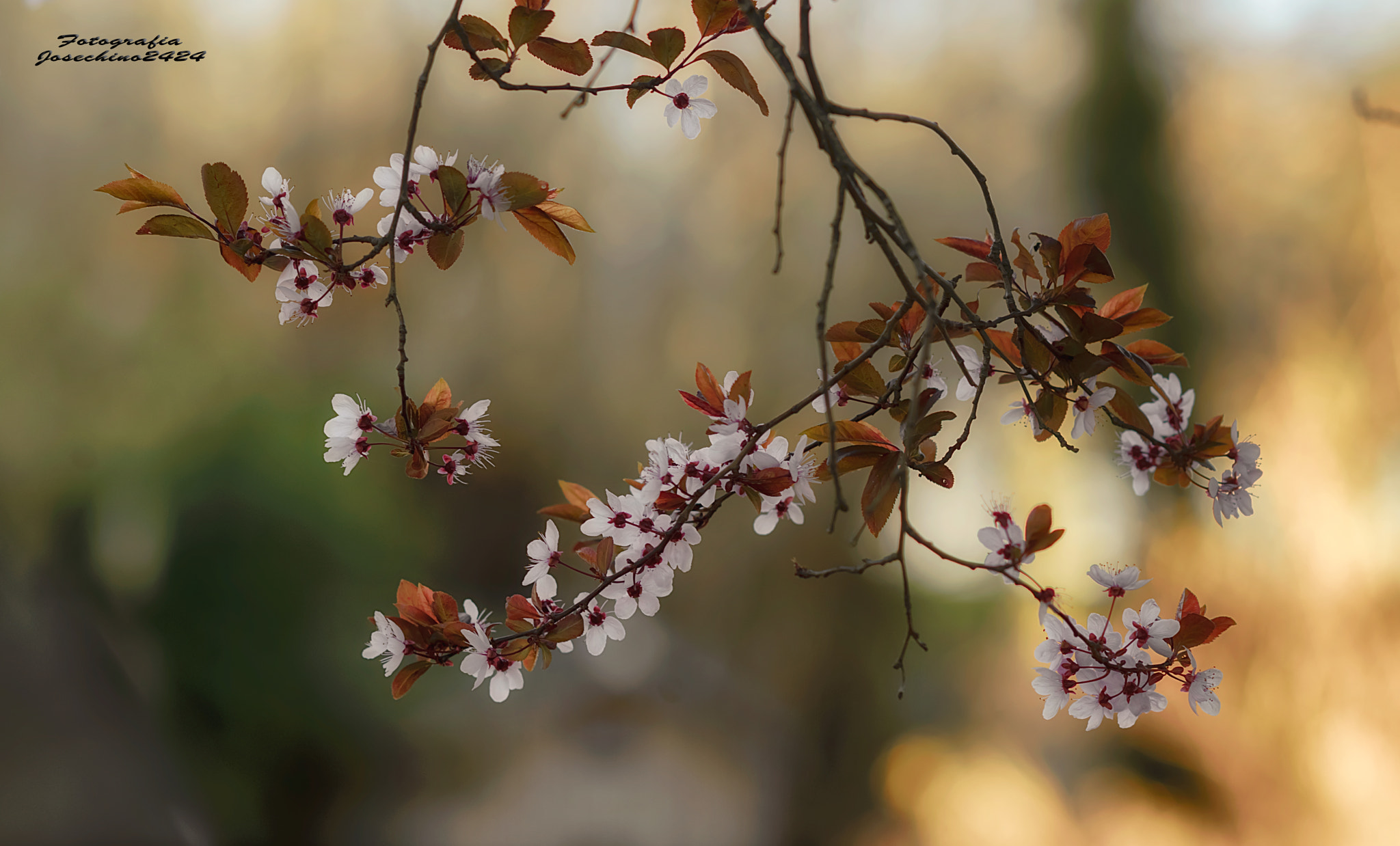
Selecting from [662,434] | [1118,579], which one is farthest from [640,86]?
[662,434]

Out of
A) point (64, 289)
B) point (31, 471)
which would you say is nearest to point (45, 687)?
point (31, 471)

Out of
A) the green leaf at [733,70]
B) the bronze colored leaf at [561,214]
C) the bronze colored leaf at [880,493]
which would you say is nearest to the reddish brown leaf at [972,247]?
the green leaf at [733,70]

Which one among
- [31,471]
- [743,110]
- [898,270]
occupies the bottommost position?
[31,471]

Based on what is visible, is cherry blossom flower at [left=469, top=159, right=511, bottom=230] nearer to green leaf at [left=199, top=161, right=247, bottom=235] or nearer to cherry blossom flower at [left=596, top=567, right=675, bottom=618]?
green leaf at [left=199, top=161, right=247, bottom=235]

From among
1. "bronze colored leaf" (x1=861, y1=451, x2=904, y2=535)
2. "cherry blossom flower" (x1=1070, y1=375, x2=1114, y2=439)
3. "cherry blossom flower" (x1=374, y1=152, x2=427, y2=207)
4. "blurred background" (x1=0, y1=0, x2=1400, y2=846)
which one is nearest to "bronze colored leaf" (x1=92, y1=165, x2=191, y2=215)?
"cherry blossom flower" (x1=374, y1=152, x2=427, y2=207)

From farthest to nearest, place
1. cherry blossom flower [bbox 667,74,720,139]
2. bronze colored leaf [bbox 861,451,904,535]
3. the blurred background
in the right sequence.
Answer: the blurred background, cherry blossom flower [bbox 667,74,720,139], bronze colored leaf [bbox 861,451,904,535]

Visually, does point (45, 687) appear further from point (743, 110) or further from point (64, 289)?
point (743, 110)
